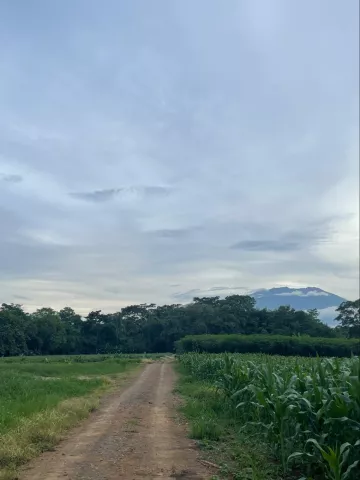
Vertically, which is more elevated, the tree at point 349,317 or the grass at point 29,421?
the tree at point 349,317

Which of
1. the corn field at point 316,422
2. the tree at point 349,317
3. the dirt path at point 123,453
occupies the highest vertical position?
the tree at point 349,317

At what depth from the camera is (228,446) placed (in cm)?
973

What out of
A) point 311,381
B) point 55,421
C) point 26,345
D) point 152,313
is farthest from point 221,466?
point 152,313

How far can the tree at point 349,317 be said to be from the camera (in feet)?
274

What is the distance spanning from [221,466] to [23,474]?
10.8 ft

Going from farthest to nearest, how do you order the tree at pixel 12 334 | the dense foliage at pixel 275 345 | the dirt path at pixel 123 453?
the tree at pixel 12 334 < the dense foliage at pixel 275 345 < the dirt path at pixel 123 453

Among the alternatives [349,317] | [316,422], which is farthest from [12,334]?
[316,422]

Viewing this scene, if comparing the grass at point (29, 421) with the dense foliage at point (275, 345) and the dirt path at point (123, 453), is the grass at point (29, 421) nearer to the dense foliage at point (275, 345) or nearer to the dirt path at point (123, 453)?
the dirt path at point (123, 453)

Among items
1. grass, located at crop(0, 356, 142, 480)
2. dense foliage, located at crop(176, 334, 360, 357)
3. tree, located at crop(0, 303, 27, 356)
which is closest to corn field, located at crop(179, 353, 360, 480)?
grass, located at crop(0, 356, 142, 480)

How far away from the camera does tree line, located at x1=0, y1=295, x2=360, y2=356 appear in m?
82.8

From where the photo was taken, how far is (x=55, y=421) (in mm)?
11094

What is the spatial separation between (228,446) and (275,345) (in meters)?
54.1

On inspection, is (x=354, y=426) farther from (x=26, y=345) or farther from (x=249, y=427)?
(x=26, y=345)

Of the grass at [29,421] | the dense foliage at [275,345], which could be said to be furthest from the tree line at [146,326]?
the grass at [29,421]
